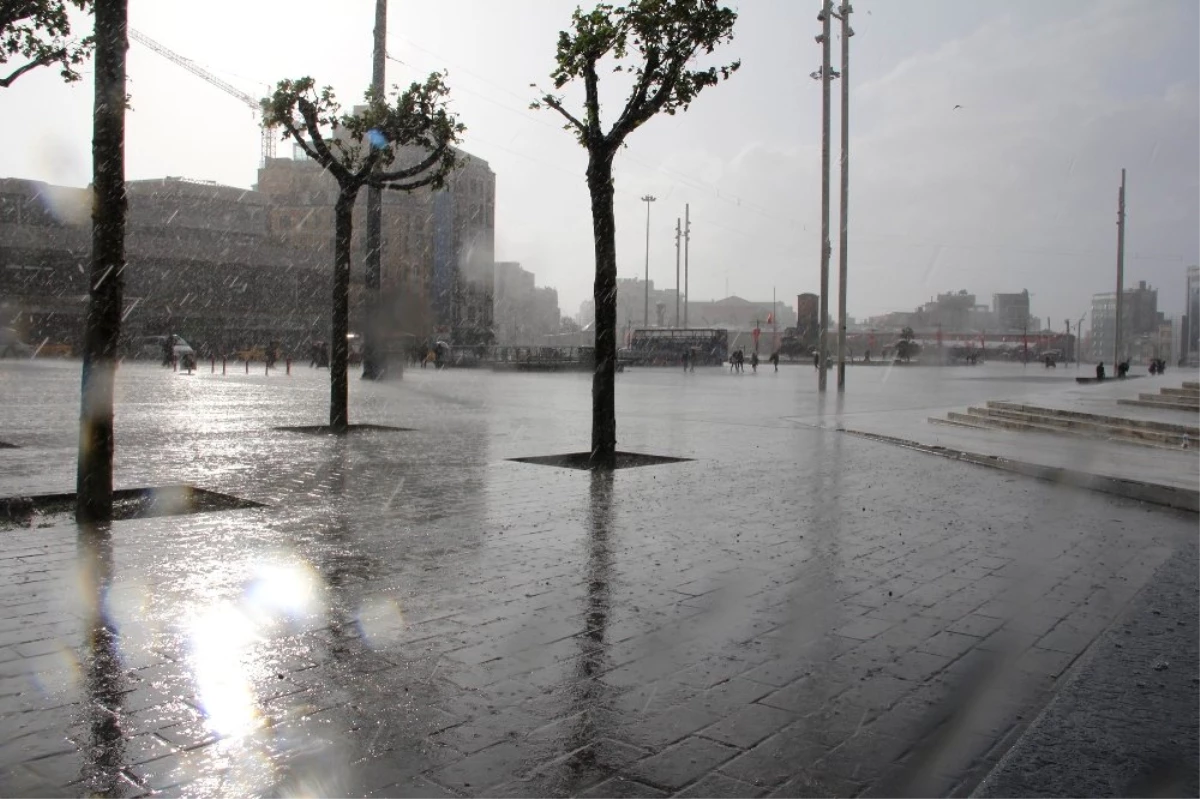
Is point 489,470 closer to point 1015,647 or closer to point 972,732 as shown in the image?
point 1015,647

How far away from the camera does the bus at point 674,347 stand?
59938 mm

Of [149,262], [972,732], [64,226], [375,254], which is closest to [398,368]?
[375,254]

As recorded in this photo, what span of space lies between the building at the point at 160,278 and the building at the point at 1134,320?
86.3m

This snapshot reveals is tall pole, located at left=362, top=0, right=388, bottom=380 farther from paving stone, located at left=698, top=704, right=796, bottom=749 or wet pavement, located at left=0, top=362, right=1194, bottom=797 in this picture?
paving stone, located at left=698, top=704, right=796, bottom=749

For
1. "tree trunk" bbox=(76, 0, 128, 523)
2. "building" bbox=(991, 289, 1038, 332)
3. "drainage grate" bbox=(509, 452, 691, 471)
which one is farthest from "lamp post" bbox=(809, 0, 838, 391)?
"building" bbox=(991, 289, 1038, 332)

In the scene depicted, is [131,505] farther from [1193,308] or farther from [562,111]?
[1193,308]

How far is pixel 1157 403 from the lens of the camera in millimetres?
17078

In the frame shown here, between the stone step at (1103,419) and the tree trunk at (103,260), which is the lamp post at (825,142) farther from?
the tree trunk at (103,260)

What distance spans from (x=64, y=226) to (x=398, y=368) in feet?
134

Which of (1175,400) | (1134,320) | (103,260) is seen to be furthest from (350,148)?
(1134,320)

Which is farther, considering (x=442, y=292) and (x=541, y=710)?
(x=442, y=292)

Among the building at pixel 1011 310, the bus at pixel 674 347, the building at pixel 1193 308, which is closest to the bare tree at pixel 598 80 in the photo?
the bus at pixel 674 347

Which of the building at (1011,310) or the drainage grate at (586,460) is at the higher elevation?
the building at (1011,310)

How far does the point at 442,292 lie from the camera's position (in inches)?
3182
